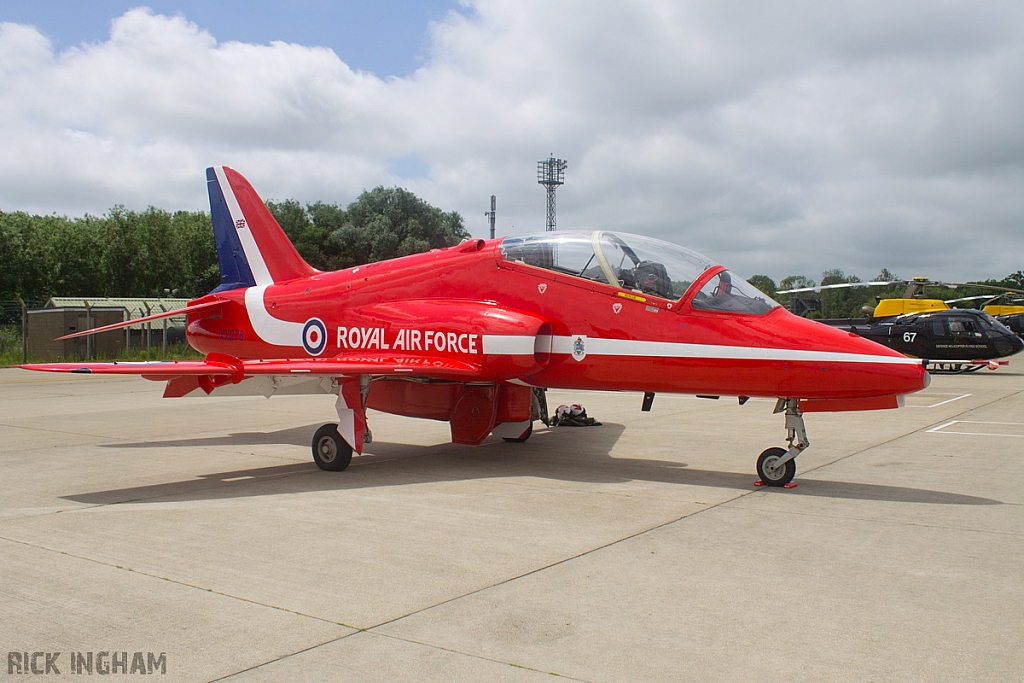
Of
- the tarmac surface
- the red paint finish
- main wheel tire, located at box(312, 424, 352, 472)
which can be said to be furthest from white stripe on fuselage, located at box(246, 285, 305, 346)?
main wheel tire, located at box(312, 424, 352, 472)

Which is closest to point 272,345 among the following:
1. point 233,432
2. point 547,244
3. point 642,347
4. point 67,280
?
point 233,432

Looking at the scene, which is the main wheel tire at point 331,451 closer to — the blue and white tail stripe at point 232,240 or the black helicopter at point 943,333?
the blue and white tail stripe at point 232,240

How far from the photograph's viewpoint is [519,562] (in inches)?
202

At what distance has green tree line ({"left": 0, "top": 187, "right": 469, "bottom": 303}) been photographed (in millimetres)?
49938

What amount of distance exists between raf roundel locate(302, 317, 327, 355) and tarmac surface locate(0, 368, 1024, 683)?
1.41m

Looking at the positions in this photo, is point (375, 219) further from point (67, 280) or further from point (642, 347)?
point (642, 347)

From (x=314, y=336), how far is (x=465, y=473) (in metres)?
2.91

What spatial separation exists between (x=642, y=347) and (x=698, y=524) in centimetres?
222

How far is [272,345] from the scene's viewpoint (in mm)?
10602

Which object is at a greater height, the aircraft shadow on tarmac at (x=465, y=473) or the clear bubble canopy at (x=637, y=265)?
the clear bubble canopy at (x=637, y=265)

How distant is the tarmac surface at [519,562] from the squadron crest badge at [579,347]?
1.32m

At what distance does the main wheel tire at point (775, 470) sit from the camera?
7600 millimetres

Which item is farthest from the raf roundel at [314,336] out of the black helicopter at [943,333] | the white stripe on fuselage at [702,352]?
the black helicopter at [943,333]

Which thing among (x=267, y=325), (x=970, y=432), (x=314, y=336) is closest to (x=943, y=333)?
(x=970, y=432)
